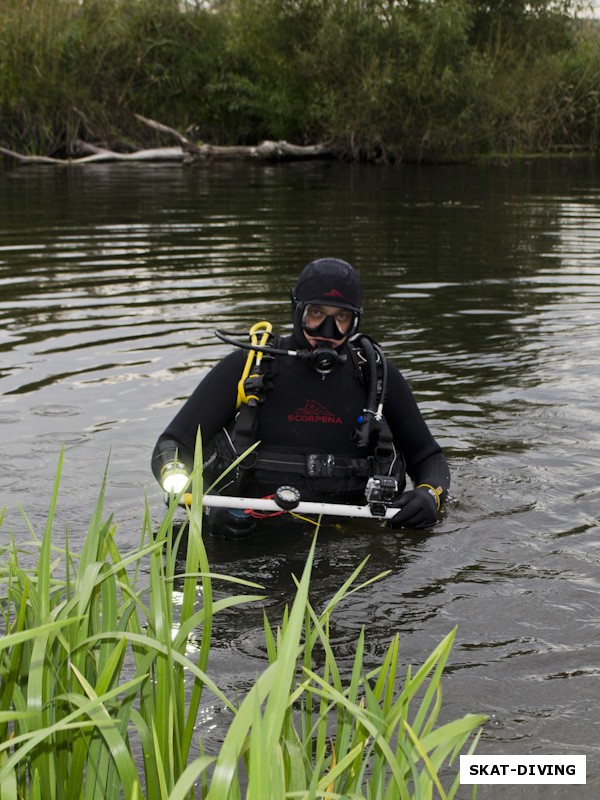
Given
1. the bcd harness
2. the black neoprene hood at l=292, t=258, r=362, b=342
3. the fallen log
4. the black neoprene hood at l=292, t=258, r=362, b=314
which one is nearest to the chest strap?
the bcd harness

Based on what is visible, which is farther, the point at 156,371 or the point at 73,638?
the point at 156,371

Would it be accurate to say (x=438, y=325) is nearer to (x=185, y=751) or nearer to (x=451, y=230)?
(x=451, y=230)

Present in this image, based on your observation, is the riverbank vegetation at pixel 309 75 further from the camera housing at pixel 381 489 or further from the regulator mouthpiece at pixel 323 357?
the camera housing at pixel 381 489

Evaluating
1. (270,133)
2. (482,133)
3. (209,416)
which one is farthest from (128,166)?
(209,416)

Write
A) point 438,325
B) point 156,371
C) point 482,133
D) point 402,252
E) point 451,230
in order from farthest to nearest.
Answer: point 482,133, point 451,230, point 402,252, point 438,325, point 156,371

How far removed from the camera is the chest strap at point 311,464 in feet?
16.3

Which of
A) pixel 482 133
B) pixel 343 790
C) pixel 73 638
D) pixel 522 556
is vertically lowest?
pixel 522 556

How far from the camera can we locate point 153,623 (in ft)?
7.96

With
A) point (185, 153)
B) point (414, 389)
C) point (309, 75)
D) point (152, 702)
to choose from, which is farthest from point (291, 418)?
point (309, 75)

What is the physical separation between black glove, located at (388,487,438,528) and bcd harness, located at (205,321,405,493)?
2.9 inches

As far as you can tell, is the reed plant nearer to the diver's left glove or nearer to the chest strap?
the diver's left glove

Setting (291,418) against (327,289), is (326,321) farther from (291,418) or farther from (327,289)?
(291,418)

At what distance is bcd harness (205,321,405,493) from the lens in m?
4.80

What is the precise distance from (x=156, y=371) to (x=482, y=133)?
2224cm
